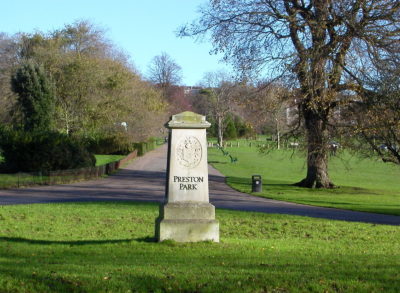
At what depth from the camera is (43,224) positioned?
15.1m

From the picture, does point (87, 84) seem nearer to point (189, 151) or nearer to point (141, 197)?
point (141, 197)

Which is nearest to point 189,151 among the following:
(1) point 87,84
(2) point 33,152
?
(2) point 33,152

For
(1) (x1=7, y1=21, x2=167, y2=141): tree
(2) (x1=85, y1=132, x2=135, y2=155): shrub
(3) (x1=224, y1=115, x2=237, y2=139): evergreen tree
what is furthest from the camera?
(3) (x1=224, y1=115, x2=237, y2=139): evergreen tree

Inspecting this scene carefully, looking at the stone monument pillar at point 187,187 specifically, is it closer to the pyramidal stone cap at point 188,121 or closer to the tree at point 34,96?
the pyramidal stone cap at point 188,121

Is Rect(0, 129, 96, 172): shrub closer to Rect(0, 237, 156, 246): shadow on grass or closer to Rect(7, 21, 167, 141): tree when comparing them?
Rect(7, 21, 167, 141): tree

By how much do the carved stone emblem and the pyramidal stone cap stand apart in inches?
9.3

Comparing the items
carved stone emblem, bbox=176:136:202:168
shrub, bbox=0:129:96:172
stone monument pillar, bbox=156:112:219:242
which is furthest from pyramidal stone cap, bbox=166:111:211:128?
shrub, bbox=0:129:96:172

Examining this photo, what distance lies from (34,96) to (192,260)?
123 feet

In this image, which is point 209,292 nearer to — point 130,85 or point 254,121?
point 254,121

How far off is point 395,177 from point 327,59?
106 ft

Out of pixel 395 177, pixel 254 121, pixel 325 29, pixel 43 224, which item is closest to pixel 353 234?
pixel 43 224

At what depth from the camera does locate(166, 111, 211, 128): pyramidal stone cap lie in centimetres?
1011

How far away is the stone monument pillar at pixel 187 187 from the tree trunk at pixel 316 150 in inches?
874

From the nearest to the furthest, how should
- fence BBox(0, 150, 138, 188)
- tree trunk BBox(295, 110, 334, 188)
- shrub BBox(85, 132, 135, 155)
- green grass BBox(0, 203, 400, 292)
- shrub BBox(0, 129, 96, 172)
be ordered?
1. green grass BBox(0, 203, 400, 292)
2. fence BBox(0, 150, 138, 188)
3. tree trunk BBox(295, 110, 334, 188)
4. shrub BBox(0, 129, 96, 172)
5. shrub BBox(85, 132, 135, 155)
